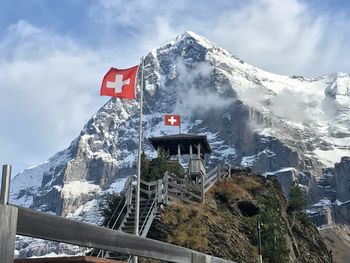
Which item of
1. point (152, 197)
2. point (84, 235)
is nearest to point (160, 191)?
point (152, 197)

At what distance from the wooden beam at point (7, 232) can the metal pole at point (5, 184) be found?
0.04m

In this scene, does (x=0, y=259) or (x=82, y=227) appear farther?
(x=82, y=227)

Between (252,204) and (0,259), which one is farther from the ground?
(252,204)

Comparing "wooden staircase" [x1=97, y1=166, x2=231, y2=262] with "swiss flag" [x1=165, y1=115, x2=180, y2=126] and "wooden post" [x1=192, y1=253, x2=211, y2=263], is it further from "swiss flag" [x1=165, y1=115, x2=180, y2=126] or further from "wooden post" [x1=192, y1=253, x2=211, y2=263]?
"wooden post" [x1=192, y1=253, x2=211, y2=263]

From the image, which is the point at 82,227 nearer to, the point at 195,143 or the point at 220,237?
the point at 220,237

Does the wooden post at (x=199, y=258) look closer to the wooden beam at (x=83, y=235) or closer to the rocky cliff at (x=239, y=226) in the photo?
the wooden beam at (x=83, y=235)

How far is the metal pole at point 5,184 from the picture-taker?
10.1 feet

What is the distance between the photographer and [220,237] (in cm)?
2545

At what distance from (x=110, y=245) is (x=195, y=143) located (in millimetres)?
38507

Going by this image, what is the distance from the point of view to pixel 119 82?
20.8 metres

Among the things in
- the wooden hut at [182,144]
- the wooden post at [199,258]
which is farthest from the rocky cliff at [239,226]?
the wooden post at [199,258]

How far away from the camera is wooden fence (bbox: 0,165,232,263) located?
9.97 feet

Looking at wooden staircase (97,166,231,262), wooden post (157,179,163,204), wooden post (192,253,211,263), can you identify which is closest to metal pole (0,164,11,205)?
wooden post (192,253,211,263)

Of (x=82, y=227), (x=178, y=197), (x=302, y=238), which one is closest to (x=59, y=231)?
(x=82, y=227)
